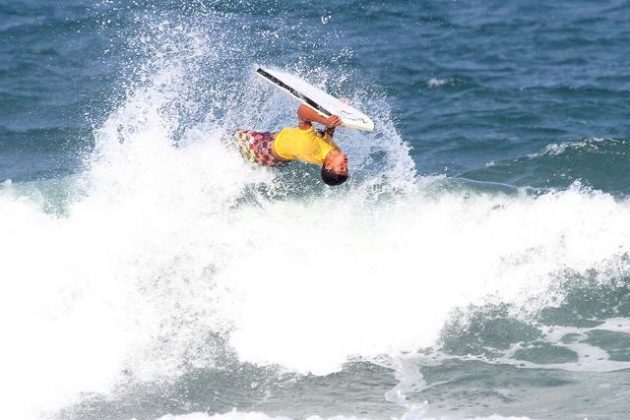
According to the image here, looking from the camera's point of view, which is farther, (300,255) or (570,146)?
(570,146)

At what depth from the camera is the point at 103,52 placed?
1641cm

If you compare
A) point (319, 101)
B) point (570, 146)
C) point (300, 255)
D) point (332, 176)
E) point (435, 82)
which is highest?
point (435, 82)

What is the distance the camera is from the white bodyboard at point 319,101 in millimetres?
10125

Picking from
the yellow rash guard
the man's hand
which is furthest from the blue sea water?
the man's hand

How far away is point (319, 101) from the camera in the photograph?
10359 mm

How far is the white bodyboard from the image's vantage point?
33.2 ft

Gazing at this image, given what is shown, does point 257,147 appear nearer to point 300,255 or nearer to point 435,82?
point 300,255

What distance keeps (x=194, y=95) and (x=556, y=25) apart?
24.2ft

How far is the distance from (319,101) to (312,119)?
351mm

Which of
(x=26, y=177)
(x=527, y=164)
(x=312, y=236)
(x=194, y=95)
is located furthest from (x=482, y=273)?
(x=26, y=177)

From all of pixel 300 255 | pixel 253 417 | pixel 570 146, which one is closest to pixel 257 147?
pixel 300 255

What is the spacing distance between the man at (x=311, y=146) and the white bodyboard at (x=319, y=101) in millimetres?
111

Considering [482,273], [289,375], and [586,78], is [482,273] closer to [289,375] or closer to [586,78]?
[289,375]

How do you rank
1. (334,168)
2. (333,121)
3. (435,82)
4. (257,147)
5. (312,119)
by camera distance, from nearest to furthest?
(334,168) < (333,121) < (312,119) < (257,147) < (435,82)
